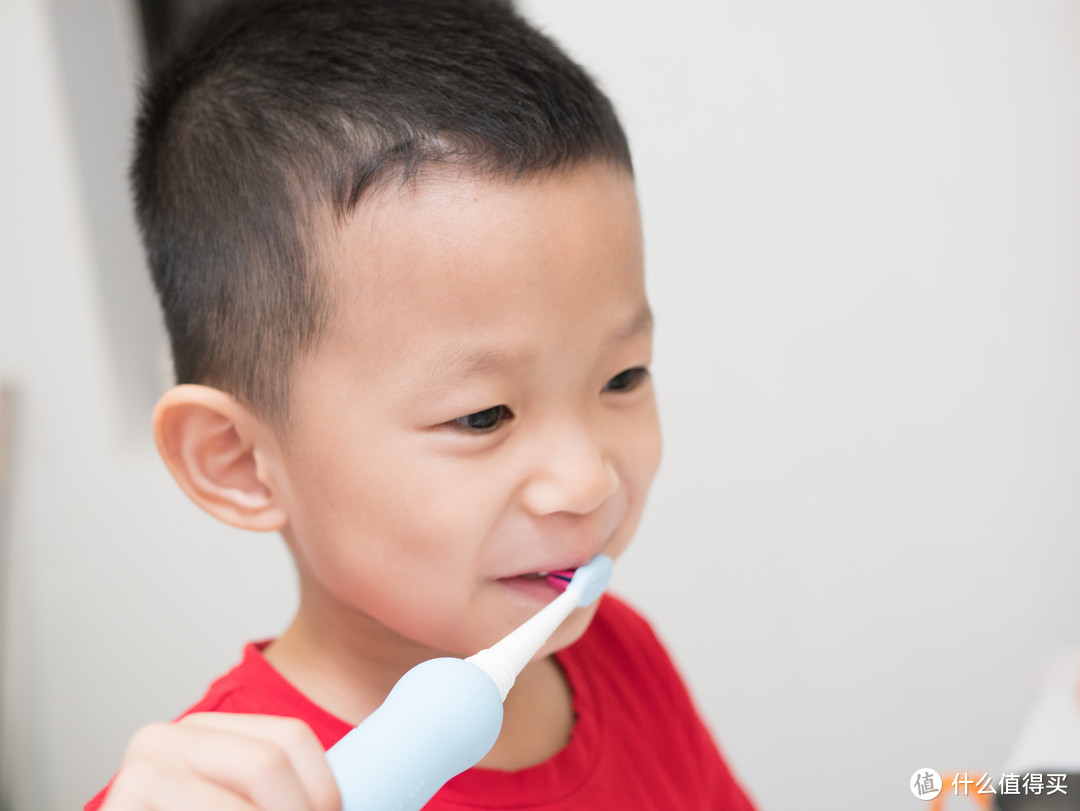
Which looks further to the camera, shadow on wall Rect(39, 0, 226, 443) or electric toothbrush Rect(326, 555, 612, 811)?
shadow on wall Rect(39, 0, 226, 443)

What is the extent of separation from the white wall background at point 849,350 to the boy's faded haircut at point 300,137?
497 millimetres

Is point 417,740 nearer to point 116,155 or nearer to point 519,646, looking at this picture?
point 519,646

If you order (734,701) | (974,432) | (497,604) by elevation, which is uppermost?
(497,604)

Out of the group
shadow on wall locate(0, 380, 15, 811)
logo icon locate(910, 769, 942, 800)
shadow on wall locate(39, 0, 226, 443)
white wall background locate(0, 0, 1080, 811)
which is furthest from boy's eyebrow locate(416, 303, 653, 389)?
shadow on wall locate(0, 380, 15, 811)

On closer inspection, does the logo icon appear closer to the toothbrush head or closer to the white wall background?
the toothbrush head

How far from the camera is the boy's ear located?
44 centimetres

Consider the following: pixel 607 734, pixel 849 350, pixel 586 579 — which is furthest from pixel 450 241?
pixel 849 350

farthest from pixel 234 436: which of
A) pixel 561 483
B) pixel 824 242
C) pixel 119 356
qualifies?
pixel 119 356

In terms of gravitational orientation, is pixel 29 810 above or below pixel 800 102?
below

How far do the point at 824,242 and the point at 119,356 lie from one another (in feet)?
2.88

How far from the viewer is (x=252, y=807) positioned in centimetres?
28

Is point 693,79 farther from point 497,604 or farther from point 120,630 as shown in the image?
point 120,630

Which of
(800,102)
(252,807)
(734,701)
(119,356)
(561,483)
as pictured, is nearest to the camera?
(252,807)

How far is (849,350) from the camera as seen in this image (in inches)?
37.8
